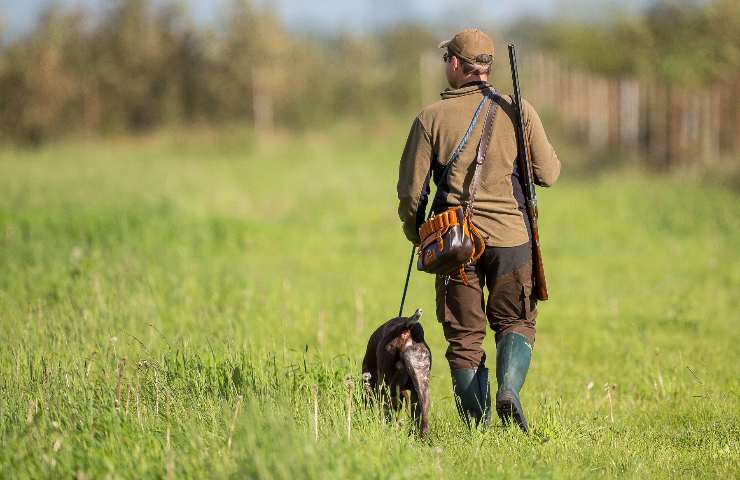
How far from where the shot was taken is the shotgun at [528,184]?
5.51 m

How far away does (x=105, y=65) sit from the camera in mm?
40969

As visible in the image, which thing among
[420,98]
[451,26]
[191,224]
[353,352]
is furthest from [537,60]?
[353,352]

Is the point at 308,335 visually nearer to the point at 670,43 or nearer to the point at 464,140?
the point at 464,140

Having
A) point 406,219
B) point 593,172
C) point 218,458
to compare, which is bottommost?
point 593,172

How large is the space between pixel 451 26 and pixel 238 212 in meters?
27.7

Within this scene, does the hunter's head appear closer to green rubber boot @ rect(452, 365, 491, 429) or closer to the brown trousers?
the brown trousers

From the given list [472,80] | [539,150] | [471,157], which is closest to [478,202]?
[471,157]

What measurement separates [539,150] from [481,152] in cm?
38

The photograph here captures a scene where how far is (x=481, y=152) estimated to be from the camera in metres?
5.46

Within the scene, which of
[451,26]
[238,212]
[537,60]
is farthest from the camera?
[451,26]

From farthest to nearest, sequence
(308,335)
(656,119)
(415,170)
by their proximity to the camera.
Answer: (656,119) → (308,335) → (415,170)

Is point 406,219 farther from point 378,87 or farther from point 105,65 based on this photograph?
point 105,65

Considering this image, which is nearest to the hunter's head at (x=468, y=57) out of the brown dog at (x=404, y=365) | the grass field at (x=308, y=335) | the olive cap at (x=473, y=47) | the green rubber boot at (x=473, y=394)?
the olive cap at (x=473, y=47)

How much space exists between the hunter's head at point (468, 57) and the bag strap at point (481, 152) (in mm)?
192
